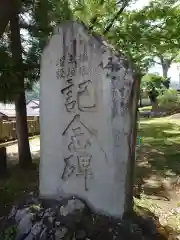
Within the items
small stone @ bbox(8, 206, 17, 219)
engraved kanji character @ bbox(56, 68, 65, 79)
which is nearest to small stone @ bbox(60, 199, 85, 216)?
small stone @ bbox(8, 206, 17, 219)

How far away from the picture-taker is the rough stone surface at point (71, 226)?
373 centimetres

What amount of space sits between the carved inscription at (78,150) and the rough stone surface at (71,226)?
35 cm

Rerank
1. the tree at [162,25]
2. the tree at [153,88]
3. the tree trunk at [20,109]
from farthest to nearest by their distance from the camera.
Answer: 1. the tree at [153,88]
2. the tree at [162,25]
3. the tree trunk at [20,109]

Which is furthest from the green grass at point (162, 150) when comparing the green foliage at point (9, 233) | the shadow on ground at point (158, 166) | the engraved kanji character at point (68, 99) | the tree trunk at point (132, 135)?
the green foliage at point (9, 233)

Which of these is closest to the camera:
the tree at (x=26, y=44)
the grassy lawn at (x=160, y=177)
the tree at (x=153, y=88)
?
the grassy lawn at (x=160, y=177)

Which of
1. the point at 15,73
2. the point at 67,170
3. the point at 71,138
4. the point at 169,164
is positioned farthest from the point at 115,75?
the point at 169,164

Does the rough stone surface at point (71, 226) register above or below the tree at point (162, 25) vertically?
below

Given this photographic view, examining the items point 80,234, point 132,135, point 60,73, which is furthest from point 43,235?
point 60,73

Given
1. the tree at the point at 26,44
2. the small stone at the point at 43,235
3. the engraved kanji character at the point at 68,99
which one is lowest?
the small stone at the point at 43,235

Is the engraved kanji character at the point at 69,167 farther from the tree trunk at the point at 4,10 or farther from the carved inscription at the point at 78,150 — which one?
the tree trunk at the point at 4,10

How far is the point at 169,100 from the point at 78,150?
929 inches

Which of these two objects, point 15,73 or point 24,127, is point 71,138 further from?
point 24,127

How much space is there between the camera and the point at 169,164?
916 centimetres

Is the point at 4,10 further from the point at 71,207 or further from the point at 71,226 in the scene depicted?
the point at 71,226
